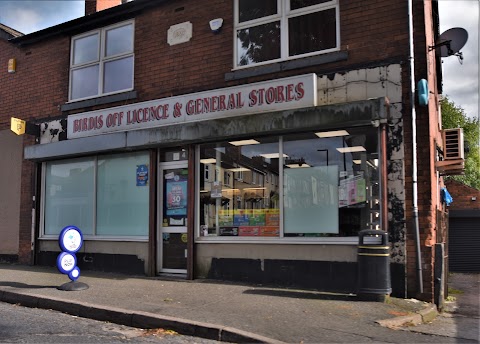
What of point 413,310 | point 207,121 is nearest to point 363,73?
point 207,121

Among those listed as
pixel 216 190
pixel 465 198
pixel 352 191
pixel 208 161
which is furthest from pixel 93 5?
pixel 465 198

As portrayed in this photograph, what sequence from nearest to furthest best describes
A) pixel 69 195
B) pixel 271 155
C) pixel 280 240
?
1. pixel 280 240
2. pixel 271 155
3. pixel 69 195

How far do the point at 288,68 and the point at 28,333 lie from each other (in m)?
6.07

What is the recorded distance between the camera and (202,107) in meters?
9.28

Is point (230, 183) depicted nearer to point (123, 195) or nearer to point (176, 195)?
point (176, 195)

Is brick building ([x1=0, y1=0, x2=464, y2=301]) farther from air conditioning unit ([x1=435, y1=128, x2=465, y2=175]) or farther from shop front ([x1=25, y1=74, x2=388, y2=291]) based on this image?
air conditioning unit ([x1=435, y1=128, x2=465, y2=175])

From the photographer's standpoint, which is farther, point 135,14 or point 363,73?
point 135,14

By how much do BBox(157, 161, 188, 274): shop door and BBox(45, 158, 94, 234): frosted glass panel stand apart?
2072 millimetres

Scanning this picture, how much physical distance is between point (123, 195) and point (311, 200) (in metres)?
4.43

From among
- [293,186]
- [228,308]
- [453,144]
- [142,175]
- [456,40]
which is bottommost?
[228,308]

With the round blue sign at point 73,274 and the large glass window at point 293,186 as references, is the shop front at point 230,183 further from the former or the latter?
the round blue sign at point 73,274

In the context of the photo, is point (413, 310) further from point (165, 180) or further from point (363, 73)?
point (165, 180)

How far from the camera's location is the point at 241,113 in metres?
8.88

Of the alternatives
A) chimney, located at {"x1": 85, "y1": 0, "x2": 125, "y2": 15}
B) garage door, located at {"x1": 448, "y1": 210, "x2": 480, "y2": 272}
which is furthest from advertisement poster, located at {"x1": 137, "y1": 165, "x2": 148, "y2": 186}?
garage door, located at {"x1": 448, "y1": 210, "x2": 480, "y2": 272}
